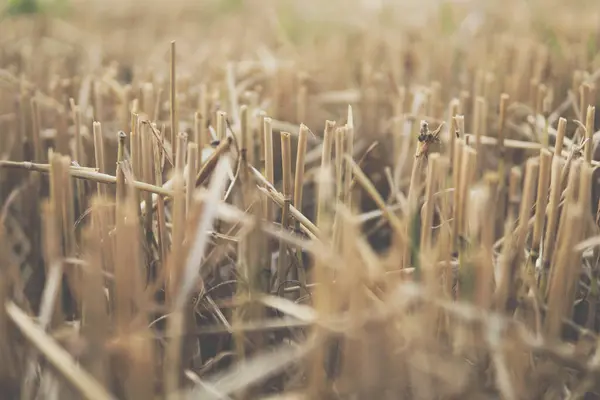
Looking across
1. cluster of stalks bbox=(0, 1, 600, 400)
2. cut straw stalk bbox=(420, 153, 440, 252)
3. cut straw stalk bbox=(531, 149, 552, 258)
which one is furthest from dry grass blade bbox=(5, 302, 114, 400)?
cut straw stalk bbox=(531, 149, 552, 258)

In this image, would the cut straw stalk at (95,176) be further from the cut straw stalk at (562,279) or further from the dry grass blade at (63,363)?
the cut straw stalk at (562,279)

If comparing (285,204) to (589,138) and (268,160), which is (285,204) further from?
(589,138)

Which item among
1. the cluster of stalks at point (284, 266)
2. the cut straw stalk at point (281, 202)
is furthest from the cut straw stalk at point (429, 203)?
the cut straw stalk at point (281, 202)

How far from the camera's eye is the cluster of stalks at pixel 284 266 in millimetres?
414

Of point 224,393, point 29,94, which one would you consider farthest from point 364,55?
point 224,393

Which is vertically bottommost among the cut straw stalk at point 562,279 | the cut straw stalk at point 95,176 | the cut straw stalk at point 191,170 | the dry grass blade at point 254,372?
the dry grass blade at point 254,372

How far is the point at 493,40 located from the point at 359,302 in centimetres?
121

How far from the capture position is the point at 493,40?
4.76 ft

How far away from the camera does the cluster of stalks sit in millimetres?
414

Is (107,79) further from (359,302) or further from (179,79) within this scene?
(359,302)

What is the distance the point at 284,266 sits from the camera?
60 centimetres

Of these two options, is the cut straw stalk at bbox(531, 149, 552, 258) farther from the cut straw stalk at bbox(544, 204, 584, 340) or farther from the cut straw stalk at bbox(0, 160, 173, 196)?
the cut straw stalk at bbox(0, 160, 173, 196)

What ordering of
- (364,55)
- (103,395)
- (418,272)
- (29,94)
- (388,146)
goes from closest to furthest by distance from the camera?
(103,395), (418,272), (29,94), (388,146), (364,55)

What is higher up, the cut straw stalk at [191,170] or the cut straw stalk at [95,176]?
the cut straw stalk at [191,170]
